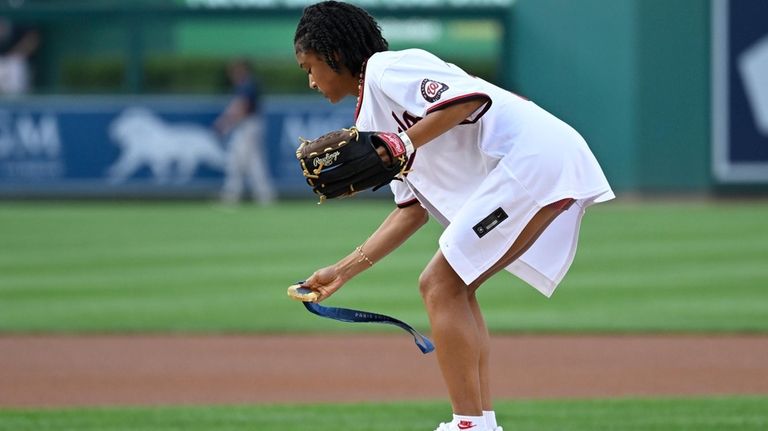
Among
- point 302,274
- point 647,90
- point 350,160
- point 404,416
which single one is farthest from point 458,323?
point 647,90

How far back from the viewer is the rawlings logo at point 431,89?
4340 millimetres

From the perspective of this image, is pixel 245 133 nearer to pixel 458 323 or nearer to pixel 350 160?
pixel 458 323

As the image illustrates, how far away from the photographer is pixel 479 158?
15.4 feet

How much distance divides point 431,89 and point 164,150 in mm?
17438

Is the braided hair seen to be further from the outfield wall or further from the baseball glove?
the outfield wall

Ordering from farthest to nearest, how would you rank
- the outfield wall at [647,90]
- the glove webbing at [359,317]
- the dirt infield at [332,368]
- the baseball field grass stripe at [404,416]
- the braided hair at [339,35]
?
the outfield wall at [647,90] → the dirt infield at [332,368] → the baseball field grass stripe at [404,416] → the glove webbing at [359,317] → the braided hair at [339,35]

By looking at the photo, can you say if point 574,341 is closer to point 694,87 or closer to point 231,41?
point 694,87

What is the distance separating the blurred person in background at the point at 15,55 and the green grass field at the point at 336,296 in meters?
5.52

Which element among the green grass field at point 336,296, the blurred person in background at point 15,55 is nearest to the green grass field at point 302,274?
the green grass field at point 336,296

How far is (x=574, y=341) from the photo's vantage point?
365 inches

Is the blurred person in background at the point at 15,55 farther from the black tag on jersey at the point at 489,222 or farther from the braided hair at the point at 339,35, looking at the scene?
the black tag on jersey at the point at 489,222

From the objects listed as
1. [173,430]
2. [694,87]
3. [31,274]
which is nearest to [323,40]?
[173,430]

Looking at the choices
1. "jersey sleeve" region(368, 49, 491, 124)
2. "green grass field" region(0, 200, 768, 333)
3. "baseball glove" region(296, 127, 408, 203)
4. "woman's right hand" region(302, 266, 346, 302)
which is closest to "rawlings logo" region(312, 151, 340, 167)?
"baseball glove" region(296, 127, 408, 203)

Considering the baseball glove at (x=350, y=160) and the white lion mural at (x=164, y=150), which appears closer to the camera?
the baseball glove at (x=350, y=160)
